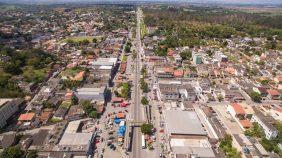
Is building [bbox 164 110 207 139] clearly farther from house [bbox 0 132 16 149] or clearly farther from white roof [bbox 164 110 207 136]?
house [bbox 0 132 16 149]

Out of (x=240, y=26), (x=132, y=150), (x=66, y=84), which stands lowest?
(x=132, y=150)

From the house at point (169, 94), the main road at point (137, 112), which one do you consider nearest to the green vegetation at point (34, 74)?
the main road at point (137, 112)

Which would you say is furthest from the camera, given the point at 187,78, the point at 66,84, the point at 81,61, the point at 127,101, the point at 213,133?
the point at 81,61

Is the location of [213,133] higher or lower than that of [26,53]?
lower

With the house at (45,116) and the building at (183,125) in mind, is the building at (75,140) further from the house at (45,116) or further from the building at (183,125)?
the building at (183,125)

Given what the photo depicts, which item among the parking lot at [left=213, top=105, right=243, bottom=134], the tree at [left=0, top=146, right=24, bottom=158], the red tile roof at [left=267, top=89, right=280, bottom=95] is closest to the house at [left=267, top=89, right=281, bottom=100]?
the red tile roof at [left=267, top=89, right=280, bottom=95]

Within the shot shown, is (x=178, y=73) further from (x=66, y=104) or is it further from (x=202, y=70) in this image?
(x=66, y=104)

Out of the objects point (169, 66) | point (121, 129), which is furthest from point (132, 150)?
point (169, 66)

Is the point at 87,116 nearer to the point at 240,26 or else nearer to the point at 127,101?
the point at 127,101
